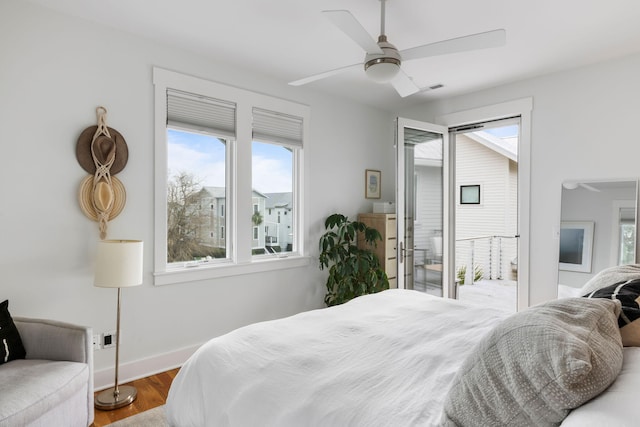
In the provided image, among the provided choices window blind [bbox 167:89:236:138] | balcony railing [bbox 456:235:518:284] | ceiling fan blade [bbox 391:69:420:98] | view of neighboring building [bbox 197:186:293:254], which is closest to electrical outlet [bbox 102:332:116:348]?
view of neighboring building [bbox 197:186:293:254]

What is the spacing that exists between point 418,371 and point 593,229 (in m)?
2.59

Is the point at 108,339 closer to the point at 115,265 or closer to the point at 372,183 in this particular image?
the point at 115,265

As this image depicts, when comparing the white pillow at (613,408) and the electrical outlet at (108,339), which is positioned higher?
the white pillow at (613,408)

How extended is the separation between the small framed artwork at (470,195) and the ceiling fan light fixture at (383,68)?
4.88m

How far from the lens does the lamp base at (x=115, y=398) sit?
91.5 inches

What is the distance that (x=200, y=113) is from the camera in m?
3.03

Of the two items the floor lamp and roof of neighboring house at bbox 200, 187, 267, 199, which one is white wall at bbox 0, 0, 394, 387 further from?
roof of neighboring house at bbox 200, 187, 267, 199

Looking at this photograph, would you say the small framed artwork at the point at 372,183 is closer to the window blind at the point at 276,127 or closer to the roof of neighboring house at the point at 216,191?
the window blind at the point at 276,127

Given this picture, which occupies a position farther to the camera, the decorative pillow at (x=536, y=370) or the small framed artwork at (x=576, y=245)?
the small framed artwork at (x=576, y=245)

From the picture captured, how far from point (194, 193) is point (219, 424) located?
84.0 inches

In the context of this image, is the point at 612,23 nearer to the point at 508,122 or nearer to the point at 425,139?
the point at 508,122

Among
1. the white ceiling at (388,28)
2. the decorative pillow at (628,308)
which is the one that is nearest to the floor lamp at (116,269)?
the white ceiling at (388,28)

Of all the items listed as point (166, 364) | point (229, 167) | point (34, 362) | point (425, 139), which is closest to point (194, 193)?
point (229, 167)

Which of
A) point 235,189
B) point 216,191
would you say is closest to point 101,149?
point 216,191
